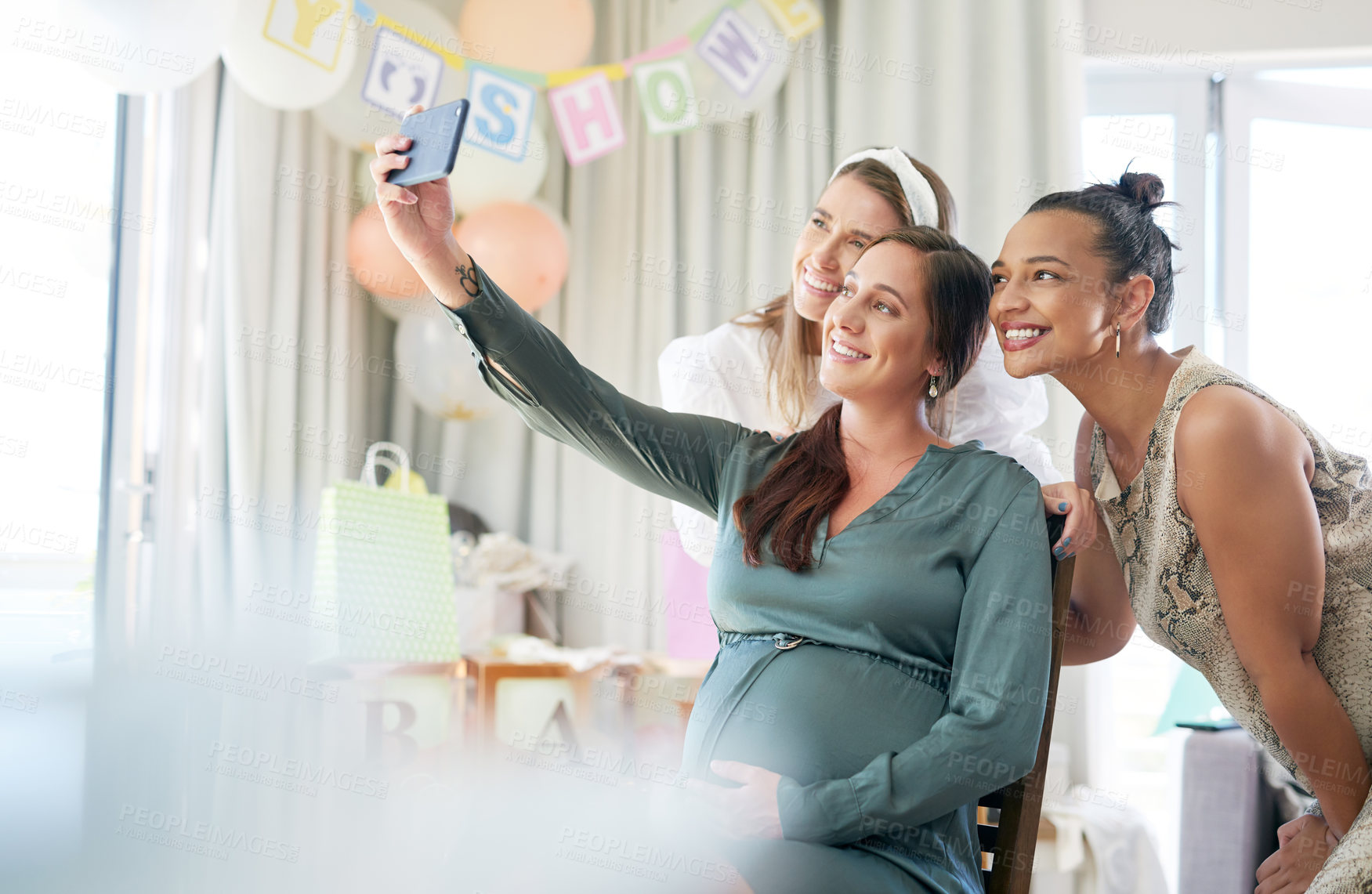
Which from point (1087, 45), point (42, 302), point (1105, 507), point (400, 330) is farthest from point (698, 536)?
point (1087, 45)

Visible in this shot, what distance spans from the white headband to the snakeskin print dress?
47 cm

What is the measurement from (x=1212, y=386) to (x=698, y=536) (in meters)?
0.88

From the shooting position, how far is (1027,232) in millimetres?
1358

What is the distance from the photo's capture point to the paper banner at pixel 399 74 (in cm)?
254

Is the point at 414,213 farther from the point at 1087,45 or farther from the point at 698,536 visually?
the point at 1087,45

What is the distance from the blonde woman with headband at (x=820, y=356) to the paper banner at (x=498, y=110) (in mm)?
1260

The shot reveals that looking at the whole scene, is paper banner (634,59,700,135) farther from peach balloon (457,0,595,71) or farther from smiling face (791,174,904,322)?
smiling face (791,174,904,322)

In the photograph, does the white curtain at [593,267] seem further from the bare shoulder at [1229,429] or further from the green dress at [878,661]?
the bare shoulder at [1229,429]

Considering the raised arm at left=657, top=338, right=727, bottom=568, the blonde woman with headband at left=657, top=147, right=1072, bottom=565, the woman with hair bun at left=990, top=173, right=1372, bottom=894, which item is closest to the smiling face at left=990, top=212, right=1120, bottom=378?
the woman with hair bun at left=990, top=173, right=1372, bottom=894

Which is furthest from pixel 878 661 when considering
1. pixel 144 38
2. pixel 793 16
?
pixel 793 16

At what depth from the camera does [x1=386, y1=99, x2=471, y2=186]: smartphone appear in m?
1.05

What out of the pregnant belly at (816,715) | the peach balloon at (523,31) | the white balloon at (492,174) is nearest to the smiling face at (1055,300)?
the pregnant belly at (816,715)

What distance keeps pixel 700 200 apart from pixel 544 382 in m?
2.29

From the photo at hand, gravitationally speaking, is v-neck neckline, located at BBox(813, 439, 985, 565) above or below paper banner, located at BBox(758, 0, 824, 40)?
below
